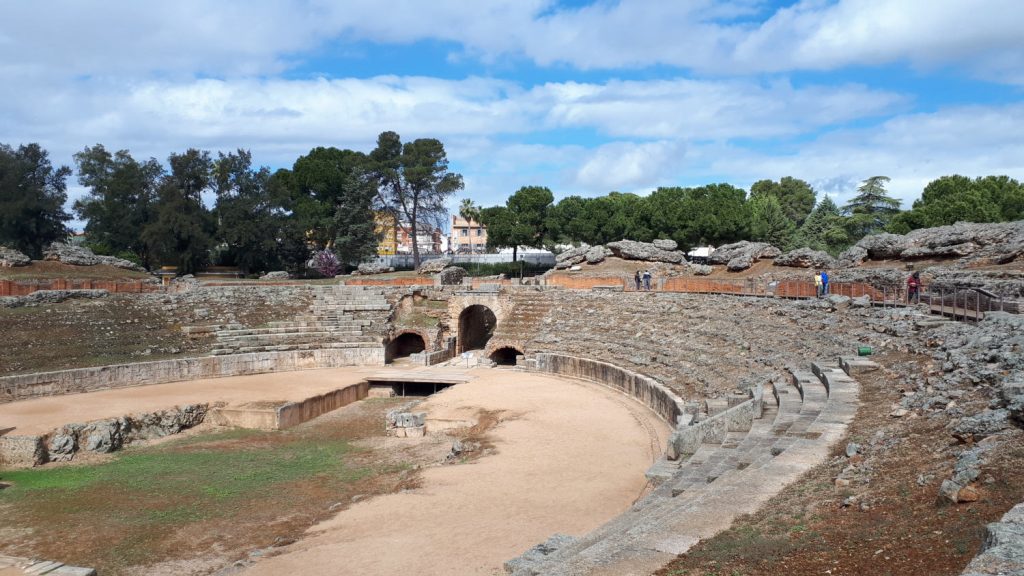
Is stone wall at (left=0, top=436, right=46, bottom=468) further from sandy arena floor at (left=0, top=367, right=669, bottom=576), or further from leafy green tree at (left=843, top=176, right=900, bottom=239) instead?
leafy green tree at (left=843, top=176, right=900, bottom=239)

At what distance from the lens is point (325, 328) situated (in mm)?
35875

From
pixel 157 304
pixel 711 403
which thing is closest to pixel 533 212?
pixel 157 304

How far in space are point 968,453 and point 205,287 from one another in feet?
128

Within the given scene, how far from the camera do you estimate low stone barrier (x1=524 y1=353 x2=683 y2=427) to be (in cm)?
2194

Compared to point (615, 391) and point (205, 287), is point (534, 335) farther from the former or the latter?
point (205, 287)

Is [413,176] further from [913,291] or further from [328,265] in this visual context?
[913,291]

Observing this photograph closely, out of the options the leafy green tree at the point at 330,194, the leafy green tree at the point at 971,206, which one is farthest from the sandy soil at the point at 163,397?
the leafy green tree at the point at 971,206

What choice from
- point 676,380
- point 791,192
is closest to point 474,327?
point 676,380

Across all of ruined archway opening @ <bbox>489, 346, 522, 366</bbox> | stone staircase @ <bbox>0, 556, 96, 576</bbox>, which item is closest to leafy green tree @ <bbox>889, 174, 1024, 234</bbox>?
ruined archway opening @ <bbox>489, 346, 522, 366</bbox>

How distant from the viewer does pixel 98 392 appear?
26.1 meters

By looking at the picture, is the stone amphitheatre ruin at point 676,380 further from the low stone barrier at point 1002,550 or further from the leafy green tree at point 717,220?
the leafy green tree at point 717,220

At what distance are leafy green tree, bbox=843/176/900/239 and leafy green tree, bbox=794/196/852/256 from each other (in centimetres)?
97

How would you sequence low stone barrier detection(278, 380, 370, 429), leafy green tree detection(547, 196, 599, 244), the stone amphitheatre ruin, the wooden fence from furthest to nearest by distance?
leafy green tree detection(547, 196, 599, 244) < the wooden fence < low stone barrier detection(278, 380, 370, 429) < the stone amphitheatre ruin

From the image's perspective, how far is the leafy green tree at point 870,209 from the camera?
50.3 metres
